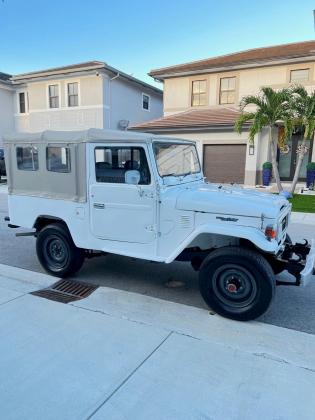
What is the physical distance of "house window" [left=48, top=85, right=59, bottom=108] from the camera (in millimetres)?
20281

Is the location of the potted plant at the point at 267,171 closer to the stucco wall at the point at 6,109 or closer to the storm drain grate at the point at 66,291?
the storm drain grate at the point at 66,291

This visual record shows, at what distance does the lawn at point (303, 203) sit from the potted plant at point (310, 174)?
170cm

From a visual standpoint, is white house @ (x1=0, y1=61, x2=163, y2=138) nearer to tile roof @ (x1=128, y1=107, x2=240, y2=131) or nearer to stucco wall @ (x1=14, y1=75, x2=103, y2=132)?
stucco wall @ (x1=14, y1=75, x2=103, y2=132)

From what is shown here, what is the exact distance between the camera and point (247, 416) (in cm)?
234

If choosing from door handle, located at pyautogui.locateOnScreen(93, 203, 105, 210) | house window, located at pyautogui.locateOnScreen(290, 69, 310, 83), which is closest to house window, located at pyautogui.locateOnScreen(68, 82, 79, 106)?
house window, located at pyautogui.locateOnScreen(290, 69, 310, 83)

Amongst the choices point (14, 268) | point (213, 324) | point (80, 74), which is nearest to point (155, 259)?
point (213, 324)

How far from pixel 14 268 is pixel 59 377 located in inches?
117

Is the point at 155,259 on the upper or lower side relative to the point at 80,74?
lower

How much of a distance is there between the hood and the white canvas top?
2.81ft

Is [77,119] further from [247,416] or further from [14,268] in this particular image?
[247,416]

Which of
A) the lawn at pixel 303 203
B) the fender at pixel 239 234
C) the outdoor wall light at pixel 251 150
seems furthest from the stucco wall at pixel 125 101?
the fender at pixel 239 234

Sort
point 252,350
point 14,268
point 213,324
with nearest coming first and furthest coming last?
1. point 252,350
2. point 213,324
3. point 14,268

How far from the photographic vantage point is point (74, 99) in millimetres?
19812

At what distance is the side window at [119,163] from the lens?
13.1 ft
